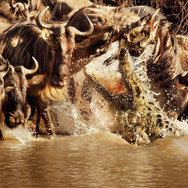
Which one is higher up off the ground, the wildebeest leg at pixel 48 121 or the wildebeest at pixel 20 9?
the wildebeest at pixel 20 9

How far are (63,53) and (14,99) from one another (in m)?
0.77

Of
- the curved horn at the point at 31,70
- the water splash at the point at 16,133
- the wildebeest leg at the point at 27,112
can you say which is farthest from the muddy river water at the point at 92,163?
the curved horn at the point at 31,70

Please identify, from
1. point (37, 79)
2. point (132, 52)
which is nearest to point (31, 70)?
point (37, 79)

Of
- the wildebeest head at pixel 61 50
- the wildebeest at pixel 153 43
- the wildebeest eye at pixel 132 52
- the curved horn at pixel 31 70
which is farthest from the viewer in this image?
the wildebeest eye at pixel 132 52

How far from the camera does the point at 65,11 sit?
8.77m

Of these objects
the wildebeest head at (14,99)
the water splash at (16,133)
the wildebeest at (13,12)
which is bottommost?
the water splash at (16,133)

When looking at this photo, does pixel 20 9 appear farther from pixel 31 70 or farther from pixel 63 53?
pixel 63 53

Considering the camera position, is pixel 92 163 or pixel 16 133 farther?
pixel 16 133

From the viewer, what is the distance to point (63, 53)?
7.41m

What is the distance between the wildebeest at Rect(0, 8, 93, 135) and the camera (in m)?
7.45

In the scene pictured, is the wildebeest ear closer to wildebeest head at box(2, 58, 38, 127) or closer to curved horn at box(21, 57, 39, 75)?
curved horn at box(21, 57, 39, 75)

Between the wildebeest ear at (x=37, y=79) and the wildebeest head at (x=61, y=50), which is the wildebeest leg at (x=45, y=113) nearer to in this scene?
the wildebeest ear at (x=37, y=79)

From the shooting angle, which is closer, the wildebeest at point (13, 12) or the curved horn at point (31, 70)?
the curved horn at point (31, 70)

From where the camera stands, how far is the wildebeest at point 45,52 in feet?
24.4
